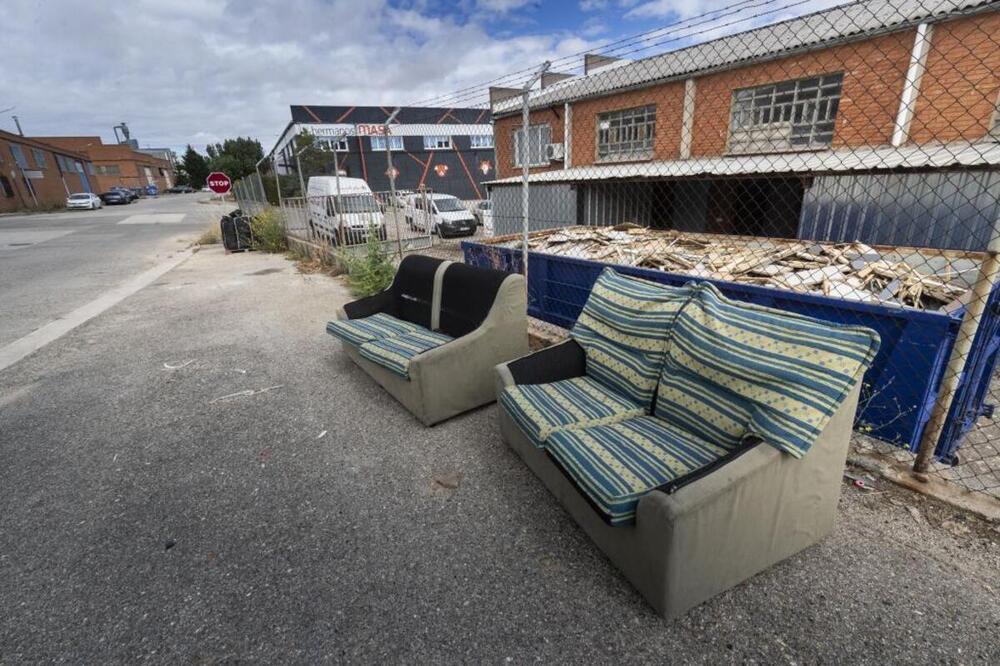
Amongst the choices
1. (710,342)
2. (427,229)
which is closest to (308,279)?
(427,229)

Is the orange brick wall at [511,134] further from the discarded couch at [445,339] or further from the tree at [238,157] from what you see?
the tree at [238,157]

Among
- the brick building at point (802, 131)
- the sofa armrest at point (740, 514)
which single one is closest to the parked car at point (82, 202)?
the brick building at point (802, 131)

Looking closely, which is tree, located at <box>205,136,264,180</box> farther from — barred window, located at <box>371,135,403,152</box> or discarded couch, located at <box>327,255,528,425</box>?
discarded couch, located at <box>327,255,528,425</box>

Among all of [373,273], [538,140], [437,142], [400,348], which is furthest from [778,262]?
[437,142]

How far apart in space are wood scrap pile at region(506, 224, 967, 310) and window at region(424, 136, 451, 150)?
26.8m

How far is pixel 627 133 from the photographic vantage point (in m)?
13.4

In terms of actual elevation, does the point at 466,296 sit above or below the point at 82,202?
below

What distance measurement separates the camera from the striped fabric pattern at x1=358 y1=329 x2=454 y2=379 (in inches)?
135

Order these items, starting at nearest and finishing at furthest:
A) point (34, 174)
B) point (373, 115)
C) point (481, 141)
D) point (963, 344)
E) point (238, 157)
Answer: point (963, 344) → point (373, 115) → point (481, 141) → point (34, 174) → point (238, 157)

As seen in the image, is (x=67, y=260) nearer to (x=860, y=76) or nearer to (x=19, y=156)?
(x=860, y=76)

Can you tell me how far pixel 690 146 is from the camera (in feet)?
39.8

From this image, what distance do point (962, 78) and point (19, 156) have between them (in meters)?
56.0

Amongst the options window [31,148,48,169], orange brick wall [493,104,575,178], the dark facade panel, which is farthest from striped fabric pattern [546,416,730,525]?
window [31,148,48,169]

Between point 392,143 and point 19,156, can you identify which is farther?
point 19,156
